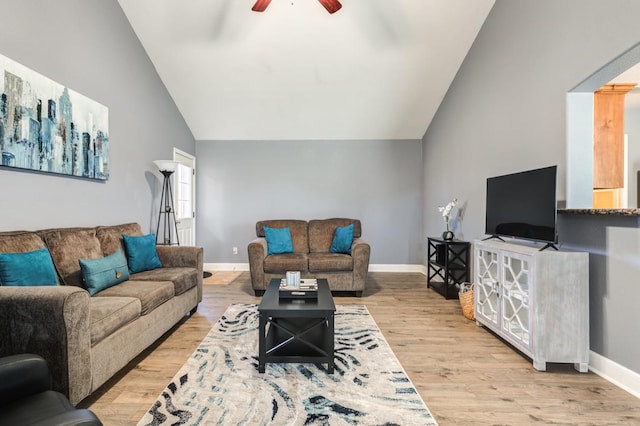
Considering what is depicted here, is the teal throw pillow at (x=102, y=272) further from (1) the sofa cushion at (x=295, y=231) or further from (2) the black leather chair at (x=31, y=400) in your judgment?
(1) the sofa cushion at (x=295, y=231)

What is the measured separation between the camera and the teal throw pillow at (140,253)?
286 centimetres

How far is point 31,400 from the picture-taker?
1.06 m

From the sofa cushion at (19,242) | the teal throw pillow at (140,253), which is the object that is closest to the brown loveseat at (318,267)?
the teal throw pillow at (140,253)

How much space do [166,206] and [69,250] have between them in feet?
5.54

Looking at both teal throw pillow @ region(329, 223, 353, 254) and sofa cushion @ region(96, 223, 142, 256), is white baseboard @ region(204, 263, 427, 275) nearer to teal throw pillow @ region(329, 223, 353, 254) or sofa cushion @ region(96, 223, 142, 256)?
teal throw pillow @ region(329, 223, 353, 254)

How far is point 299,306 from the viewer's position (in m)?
2.04

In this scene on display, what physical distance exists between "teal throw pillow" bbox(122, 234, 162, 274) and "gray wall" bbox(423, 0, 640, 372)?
358cm

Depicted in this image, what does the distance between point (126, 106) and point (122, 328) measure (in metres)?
2.57

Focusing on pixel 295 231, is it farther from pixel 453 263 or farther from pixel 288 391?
pixel 288 391

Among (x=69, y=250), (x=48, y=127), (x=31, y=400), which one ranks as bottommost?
(x=31, y=400)

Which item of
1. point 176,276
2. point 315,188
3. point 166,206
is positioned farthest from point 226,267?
point 176,276

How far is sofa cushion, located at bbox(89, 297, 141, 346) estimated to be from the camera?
169cm

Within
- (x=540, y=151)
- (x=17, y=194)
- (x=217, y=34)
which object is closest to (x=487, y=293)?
(x=540, y=151)

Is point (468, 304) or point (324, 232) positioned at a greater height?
point (324, 232)
